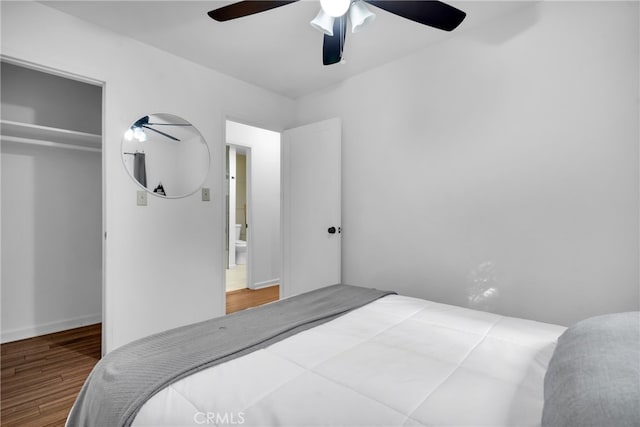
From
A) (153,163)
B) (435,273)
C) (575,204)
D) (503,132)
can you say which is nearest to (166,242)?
(153,163)

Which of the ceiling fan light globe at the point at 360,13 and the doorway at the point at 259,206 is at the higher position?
the ceiling fan light globe at the point at 360,13

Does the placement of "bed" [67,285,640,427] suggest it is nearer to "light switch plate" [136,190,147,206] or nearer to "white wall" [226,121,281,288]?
"light switch plate" [136,190,147,206]

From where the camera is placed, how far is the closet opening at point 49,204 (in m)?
2.79

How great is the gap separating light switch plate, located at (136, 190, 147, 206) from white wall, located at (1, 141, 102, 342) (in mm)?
1176

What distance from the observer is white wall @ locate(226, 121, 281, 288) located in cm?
456

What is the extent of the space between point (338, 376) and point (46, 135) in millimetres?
3271

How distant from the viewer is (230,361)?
1.10 meters

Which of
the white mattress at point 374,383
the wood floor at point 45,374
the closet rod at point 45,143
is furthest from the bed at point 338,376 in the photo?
the closet rod at point 45,143

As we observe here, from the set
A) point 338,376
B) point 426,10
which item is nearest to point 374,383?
point 338,376

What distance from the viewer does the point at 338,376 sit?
0.99 meters

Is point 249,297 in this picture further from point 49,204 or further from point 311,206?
point 49,204

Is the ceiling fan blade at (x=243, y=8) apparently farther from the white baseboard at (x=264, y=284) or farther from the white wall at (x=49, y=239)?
the white baseboard at (x=264, y=284)

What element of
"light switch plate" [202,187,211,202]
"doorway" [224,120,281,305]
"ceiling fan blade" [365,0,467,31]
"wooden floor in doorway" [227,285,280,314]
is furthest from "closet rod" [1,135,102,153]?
"ceiling fan blade" [365,0,467,31]

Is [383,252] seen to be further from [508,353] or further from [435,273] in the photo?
[508,353]
